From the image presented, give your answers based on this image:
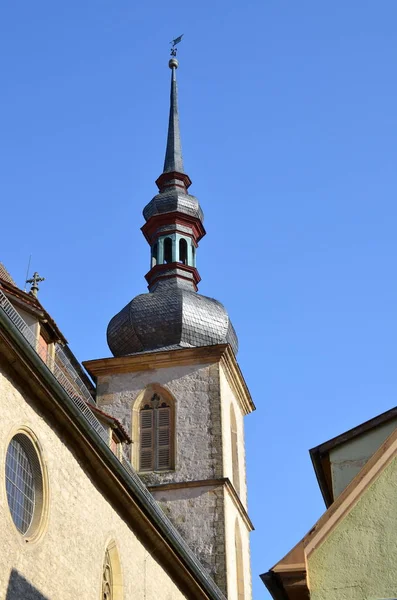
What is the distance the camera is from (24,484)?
13.9 m

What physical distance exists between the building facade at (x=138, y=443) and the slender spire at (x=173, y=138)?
76 millimetres

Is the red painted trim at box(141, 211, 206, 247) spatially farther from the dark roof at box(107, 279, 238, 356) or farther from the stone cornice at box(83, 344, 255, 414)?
the stone cornice at box(83, 344, 255, 414)

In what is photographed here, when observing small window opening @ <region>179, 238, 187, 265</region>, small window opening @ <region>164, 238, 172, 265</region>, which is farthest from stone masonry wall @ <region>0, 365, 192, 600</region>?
small window opening @ <region>179, 238, 187, 265</region>

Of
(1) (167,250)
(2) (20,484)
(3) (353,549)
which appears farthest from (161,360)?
(3) (353,549)

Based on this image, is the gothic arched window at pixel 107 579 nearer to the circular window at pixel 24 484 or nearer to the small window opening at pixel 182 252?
the circular window at pixel 24 484

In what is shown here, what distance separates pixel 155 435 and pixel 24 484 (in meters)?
15.2

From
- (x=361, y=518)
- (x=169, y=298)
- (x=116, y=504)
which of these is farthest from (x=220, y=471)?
(x=361, y=518)

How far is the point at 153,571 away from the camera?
18.6m

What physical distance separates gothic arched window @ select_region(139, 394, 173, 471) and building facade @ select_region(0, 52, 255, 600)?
0.10 feet

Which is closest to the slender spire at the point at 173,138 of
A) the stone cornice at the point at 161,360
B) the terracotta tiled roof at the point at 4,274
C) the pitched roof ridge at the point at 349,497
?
the stone cornice at the point at 161,360

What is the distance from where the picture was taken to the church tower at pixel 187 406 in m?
27.3

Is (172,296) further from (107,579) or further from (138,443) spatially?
(107,579)

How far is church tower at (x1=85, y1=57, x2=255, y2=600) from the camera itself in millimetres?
27258

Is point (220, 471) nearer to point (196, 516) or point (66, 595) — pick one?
point (196, 516)
